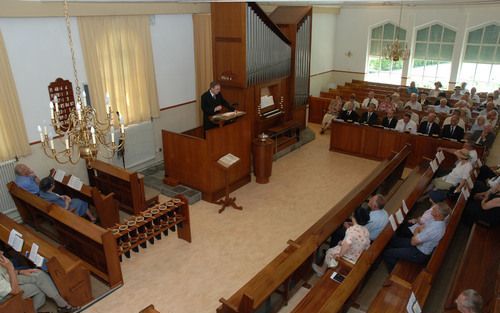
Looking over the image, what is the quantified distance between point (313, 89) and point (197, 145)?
857 cm

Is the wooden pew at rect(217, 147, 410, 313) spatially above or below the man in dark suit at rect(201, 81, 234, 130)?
below

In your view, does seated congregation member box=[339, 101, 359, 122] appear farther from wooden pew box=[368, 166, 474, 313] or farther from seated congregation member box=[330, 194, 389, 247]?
wooden pew box=[368, 166, 474, 313]

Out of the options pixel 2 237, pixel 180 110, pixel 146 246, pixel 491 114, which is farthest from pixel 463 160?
pixel 2 237

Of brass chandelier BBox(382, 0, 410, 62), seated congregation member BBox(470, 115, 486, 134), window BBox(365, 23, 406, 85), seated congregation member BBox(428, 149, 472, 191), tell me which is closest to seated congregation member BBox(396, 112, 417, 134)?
seated congregation member BBox(470, 115, 486, 134)

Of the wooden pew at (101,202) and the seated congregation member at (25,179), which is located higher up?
A: the seated congregation member at (25,179)

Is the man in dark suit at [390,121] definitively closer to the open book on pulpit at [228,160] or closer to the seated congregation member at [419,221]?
the seated congregation member at [419,221]

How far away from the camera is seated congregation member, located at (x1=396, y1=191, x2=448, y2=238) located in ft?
16.5

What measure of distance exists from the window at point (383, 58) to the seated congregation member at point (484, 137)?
6.46 m

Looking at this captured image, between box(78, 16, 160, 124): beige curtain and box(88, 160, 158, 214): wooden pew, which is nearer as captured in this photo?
box(88, 160, 158, 214): wooden pew

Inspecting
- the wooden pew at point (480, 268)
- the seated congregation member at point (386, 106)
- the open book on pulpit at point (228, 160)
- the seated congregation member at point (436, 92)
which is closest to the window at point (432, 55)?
the seated congregation member at point (436, 92)

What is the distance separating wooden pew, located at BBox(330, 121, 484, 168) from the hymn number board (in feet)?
19.5

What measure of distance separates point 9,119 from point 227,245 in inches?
158

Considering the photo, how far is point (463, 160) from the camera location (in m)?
6.57

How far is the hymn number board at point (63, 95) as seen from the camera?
6.69m
